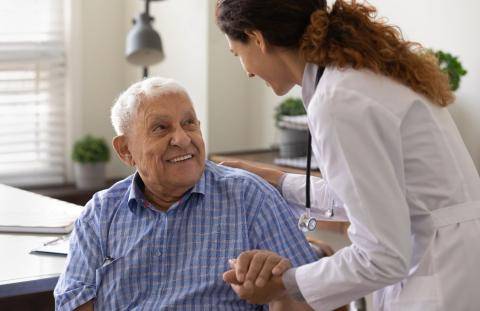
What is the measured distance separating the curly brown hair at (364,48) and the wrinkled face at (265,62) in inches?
2.7

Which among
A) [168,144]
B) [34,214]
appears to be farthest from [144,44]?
[168,144]

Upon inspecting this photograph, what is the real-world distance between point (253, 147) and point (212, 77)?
456 millimetres

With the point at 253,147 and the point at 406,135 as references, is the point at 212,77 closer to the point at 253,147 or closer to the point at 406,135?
the point at 253,147

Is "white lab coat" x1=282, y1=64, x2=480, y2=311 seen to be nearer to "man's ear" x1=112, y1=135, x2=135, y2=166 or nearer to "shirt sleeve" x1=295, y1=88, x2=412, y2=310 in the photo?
"shirt sleeve" x1=295, y1=88, x2=412, y2=310

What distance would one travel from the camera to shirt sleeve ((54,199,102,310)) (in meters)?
1.99

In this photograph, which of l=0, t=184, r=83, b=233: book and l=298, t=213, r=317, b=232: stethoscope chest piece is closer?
l=298, t=213, r=317, b=232: stethoscope chest piece

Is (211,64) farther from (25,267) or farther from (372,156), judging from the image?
(372,156)

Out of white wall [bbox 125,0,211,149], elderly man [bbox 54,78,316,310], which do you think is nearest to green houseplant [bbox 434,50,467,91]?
elderly man [bbox 54,78,316,310]

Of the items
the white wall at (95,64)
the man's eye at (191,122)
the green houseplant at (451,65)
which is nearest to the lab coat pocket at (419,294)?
the man's eye at (191,122)

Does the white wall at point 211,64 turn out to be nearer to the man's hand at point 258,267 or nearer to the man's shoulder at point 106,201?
the man's shoulder at point 106,201

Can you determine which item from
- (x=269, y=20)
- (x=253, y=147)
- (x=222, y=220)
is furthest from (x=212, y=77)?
(x=269, y=20)

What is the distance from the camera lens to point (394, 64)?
61.7 inches

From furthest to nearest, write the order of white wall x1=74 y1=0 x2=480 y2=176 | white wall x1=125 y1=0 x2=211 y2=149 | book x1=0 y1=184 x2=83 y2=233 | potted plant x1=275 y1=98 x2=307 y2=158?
white wall x1=125 y1=0 x2=211 y2=149
potted plant x1=275 y1=98 x2=307 y2=158
white wall x1=74 y1=0 x2=480 y2=176
book x1=0 y1=184 x2=83 y2=233

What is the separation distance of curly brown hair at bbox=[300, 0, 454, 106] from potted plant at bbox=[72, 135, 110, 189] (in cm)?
305
